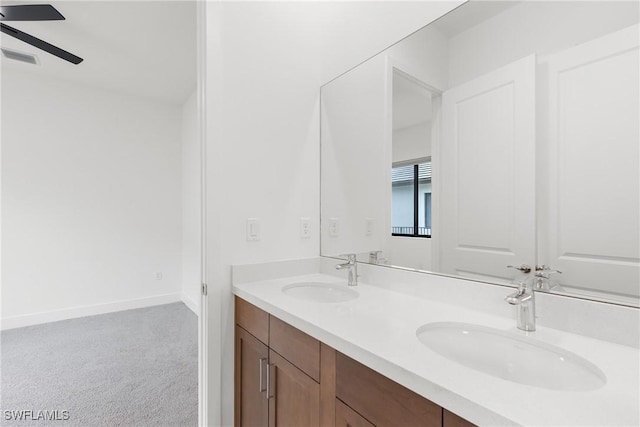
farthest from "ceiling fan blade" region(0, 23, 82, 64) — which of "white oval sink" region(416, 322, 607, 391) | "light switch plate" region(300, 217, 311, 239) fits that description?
"white oval sink" region(416, 322, 607, 391)

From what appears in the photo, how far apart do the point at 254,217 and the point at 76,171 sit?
3.03m

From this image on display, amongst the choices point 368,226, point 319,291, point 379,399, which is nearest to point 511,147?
point 368,226

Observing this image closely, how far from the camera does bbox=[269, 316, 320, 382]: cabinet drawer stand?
36.6 inches

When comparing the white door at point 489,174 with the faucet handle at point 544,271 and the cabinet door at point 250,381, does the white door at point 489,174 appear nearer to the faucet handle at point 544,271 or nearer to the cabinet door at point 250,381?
the faucet handle at point 544,271

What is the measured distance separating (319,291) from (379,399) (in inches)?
32.2

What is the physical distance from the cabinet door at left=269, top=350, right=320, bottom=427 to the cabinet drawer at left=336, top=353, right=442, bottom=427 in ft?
0.48

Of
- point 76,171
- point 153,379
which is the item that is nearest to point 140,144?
point 76,171

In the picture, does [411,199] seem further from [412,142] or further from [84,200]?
[84,200]

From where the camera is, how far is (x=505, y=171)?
3.36ft

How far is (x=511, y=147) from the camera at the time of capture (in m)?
1.01

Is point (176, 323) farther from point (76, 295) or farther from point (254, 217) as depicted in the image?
point (254, 217)

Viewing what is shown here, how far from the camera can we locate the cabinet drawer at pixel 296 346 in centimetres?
93

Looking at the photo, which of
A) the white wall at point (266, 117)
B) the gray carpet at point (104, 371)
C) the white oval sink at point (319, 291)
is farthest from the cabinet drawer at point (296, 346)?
the gray carpet at point (104, 371)

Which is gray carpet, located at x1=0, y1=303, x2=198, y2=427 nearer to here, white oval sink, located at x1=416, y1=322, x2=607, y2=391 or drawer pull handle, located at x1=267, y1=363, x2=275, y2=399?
drawer pull handle, located at x1=267, y1=363, x2=275, y2=399
